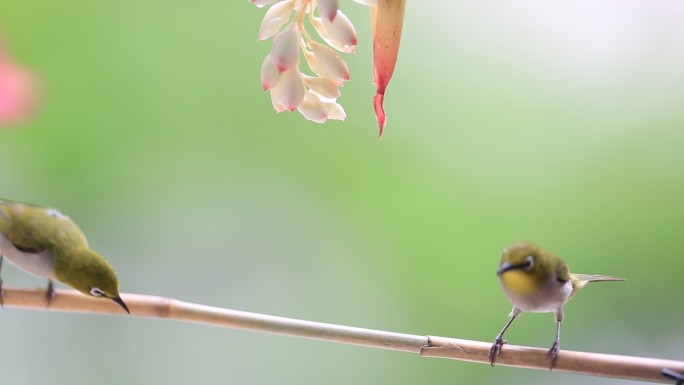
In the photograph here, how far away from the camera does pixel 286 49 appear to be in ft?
1.95

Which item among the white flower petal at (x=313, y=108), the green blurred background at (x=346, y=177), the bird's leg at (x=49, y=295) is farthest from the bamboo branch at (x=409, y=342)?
the green blurred background at (x=346, y=177)

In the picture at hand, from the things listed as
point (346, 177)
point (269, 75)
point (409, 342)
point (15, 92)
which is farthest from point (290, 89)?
point (15, 92)

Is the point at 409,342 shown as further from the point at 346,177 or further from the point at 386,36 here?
the point at 346,177

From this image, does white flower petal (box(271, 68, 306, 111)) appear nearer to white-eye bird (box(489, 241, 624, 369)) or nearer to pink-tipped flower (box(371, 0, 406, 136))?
pink-tipped flower (box(371, 0, 406, 136))

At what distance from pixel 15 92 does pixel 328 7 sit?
790mm

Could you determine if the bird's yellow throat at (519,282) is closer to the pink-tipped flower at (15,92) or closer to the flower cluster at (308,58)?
the flower cluster at (308,58)

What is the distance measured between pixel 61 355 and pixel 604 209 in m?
Result: 0.91

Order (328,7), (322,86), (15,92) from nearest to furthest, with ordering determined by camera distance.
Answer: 1. (328,7)
2. (322,86)
3. (15,92)

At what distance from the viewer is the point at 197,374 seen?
1.15m

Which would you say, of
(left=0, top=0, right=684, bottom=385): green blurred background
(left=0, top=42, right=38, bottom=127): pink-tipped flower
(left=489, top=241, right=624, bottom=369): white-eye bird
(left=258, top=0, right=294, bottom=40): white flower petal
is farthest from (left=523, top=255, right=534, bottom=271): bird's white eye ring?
(left=0, top=42, right=38, bottom=127): pink-tipped flower

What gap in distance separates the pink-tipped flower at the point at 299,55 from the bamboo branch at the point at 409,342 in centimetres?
20

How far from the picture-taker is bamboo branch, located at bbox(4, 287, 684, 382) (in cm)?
59

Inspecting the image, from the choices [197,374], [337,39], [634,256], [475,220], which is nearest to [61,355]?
[197,374]

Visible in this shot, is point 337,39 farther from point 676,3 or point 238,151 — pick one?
point 676,3
